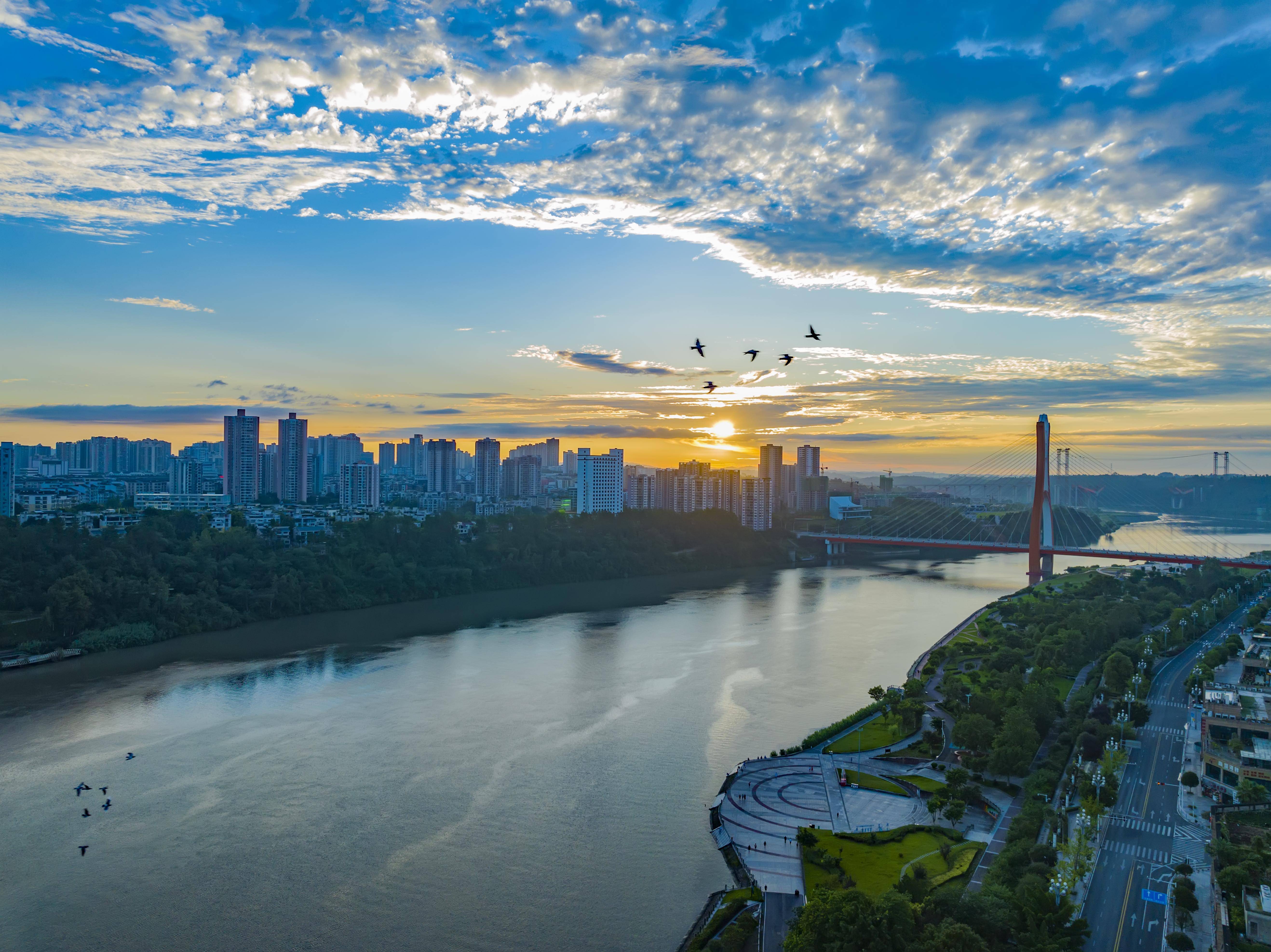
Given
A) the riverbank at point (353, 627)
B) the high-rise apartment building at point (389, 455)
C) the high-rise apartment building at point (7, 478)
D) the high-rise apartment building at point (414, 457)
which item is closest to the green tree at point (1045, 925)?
the riverbank at point (353, 627)

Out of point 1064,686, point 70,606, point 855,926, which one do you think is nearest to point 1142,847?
point 855,926

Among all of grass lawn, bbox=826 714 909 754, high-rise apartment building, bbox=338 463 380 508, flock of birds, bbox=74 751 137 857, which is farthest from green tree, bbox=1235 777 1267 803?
high-rise apartment building, bbox=338 463 380 508

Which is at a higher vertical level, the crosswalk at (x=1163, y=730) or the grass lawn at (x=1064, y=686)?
the crosswalk at (x=1163, y=730)

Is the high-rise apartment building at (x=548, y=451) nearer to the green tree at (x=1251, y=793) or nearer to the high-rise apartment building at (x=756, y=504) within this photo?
the high-rise apartment building at (x=756, y=504)

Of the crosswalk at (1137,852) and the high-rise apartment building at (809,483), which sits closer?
the crosswalk at (1137,852)

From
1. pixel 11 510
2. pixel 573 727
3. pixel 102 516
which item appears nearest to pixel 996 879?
pixel 573 727

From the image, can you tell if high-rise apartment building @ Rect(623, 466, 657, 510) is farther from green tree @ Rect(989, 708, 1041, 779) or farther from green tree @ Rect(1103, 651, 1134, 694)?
green tree @ Rect(989, 708, 1041, 779)

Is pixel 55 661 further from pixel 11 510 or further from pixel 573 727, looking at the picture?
pixel 11 510
